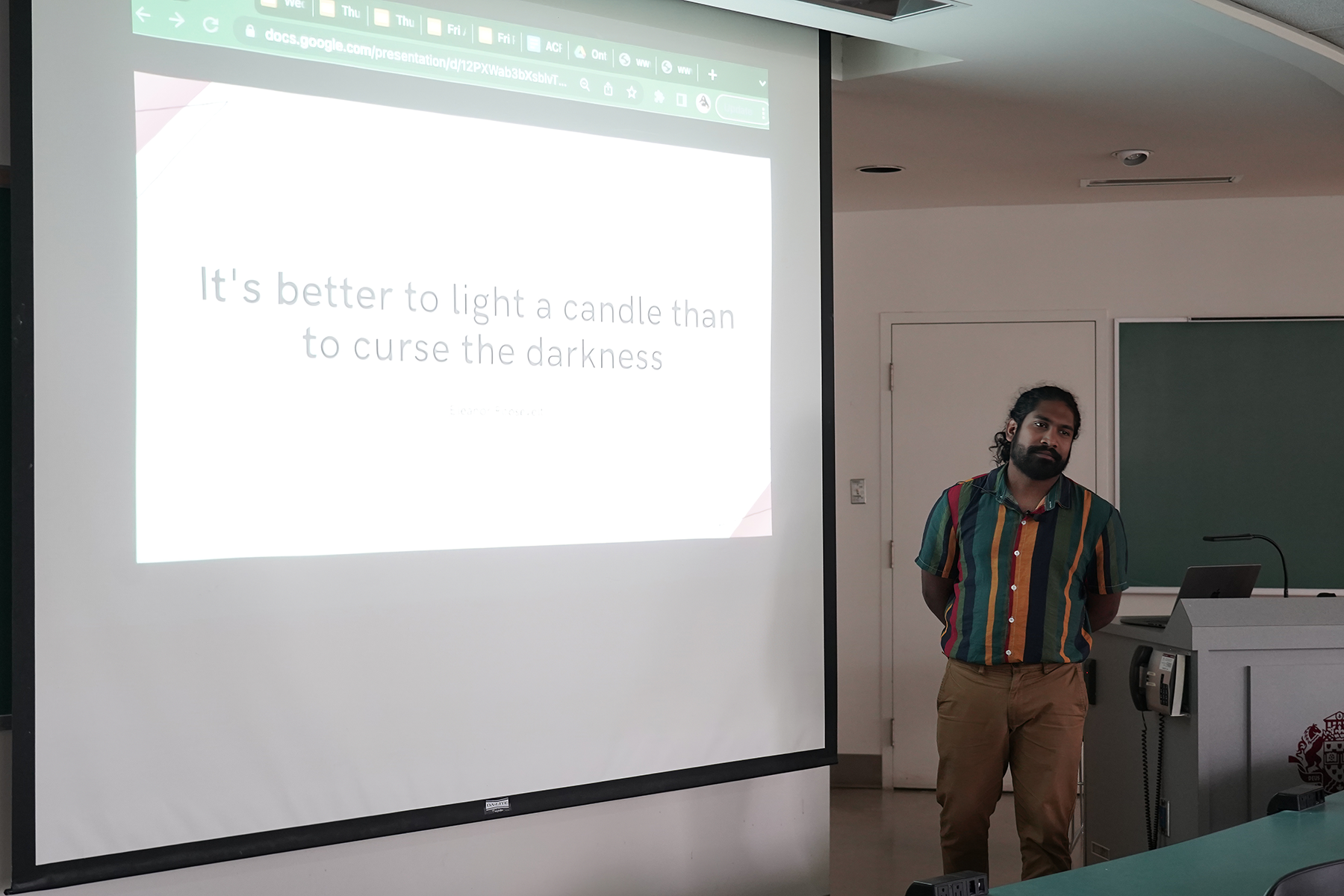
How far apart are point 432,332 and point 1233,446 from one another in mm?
3711

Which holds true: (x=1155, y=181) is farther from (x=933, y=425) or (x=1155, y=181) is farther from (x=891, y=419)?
(x=891, y=419)

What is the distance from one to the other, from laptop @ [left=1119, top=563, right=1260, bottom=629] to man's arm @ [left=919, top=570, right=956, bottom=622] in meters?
0.32

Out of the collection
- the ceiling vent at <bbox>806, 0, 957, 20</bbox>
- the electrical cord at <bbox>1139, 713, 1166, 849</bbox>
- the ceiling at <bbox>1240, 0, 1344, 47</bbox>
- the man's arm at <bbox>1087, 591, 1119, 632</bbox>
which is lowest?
the electrical cord at <bbox>1139, 713, 1166, 849</bbox>

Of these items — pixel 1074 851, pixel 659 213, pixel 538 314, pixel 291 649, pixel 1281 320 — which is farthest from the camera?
pixel 1281 320

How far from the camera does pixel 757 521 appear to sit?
2.48 meters

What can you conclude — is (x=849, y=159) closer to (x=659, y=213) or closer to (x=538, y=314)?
(x=659, y=213)

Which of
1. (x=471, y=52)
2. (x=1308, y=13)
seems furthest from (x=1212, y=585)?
(x=471, y=52)

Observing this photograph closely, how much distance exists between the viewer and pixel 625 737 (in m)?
2.31

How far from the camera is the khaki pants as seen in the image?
8.20 ft

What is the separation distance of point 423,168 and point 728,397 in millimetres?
883

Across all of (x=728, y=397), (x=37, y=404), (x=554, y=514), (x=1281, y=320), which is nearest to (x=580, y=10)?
(x=728, y=397)

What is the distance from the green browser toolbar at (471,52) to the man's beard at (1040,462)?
1091 millimetres

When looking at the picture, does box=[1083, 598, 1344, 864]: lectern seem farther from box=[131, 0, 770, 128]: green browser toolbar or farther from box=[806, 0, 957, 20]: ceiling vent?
box=[131, 0, 770, 128]: green browser toolbar

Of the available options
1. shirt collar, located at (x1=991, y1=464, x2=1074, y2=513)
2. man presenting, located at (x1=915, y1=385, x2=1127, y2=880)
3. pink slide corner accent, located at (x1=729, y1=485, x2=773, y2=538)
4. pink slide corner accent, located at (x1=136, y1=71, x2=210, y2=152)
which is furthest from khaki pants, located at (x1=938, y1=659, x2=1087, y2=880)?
pink slide corner accent, located at (x1=136, y1=71, x2=210, y2=152)
